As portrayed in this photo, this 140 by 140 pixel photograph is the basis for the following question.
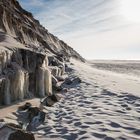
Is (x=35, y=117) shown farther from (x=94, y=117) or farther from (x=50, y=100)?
(x=50, y=100)

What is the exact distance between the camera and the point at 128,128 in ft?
24.9

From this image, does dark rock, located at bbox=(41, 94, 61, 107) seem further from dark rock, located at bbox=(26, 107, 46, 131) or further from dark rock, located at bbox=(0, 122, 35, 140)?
dark rock, located at bbox=(0, 122, 35, 140)

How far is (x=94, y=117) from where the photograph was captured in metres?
8.70

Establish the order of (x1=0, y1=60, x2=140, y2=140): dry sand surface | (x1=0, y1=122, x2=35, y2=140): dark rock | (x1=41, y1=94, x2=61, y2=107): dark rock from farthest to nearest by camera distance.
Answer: (x1=41, y1=94, x2=61, y2=107): dark rock, (x1=0, y1=60, x2=140, y2=140): dry sand surface, (x1=0, y1=122, x2=35, y2=140): dark rock

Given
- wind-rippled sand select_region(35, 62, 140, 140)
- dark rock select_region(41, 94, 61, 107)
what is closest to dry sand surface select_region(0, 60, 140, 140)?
wind-rippled sand select_region(35, 62, 140, 140)

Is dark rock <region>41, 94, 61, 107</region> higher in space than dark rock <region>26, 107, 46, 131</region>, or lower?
higher

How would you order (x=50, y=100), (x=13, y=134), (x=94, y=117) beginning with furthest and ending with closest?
(x=50, y=100)
(x=94, y=117)
(x=13, y=134)

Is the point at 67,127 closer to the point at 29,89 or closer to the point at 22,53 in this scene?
the point at 29,89

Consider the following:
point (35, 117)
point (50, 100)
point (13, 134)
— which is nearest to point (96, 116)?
point (35, 117)

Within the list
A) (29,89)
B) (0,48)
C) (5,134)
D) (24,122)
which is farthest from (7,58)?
(5,134)

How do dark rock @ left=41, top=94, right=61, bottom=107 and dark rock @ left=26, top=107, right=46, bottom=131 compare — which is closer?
dark rock @ left=26, top=107, right=46, bottom=131

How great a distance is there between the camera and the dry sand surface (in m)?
7.32

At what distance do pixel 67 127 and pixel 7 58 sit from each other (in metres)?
4.03

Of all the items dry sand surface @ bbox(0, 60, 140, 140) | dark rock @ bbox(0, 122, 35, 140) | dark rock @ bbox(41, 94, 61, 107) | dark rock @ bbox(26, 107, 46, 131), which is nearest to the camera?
dark rock @ bbox(0, 122, 35, 140)
